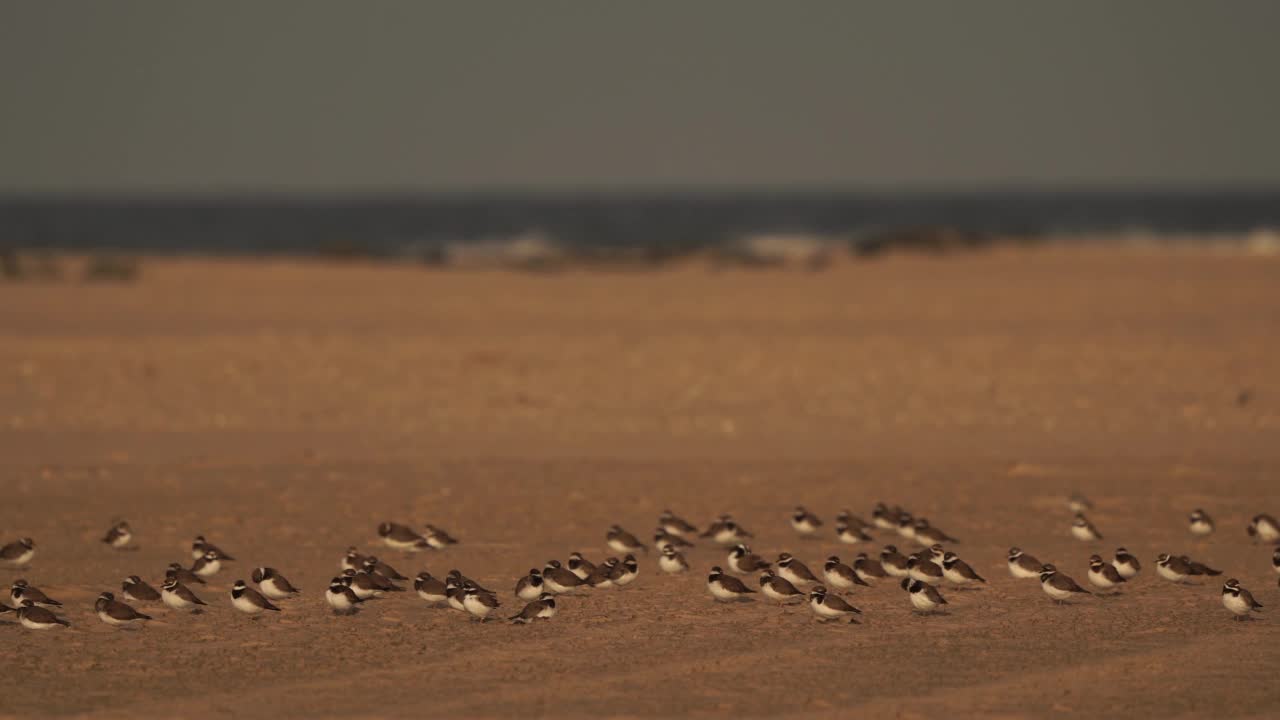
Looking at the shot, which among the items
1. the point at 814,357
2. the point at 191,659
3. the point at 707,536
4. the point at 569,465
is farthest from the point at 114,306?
the point at 191,659

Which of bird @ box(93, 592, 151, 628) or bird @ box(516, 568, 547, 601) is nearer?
bird @ box(93, 592, 151, 628)

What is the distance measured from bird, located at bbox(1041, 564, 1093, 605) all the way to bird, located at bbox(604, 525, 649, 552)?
358cm

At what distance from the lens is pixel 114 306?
34.0 metres

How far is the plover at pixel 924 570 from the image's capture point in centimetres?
1284

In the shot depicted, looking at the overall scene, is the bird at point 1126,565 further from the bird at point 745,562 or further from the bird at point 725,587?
the bird at point 725,587

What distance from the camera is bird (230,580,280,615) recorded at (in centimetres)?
1198

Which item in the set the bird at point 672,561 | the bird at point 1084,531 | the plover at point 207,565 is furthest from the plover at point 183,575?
the bird at point 1084,531

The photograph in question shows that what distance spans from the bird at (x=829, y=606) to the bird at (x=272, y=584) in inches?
150

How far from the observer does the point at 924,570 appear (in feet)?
42.1

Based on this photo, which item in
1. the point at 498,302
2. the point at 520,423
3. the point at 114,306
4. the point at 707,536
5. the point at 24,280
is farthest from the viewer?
the point at 24,280

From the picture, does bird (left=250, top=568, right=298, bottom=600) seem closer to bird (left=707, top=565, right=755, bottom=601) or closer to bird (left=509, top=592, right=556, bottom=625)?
bird (left=509, top=592, right=556, bottom=625)

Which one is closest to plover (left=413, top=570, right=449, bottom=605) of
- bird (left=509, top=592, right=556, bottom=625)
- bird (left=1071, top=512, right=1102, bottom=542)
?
bird (left=509, top=592, right=556, bottom=625)

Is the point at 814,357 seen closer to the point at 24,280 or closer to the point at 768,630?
the point at 768,630

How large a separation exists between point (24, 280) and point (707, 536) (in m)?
28.1
